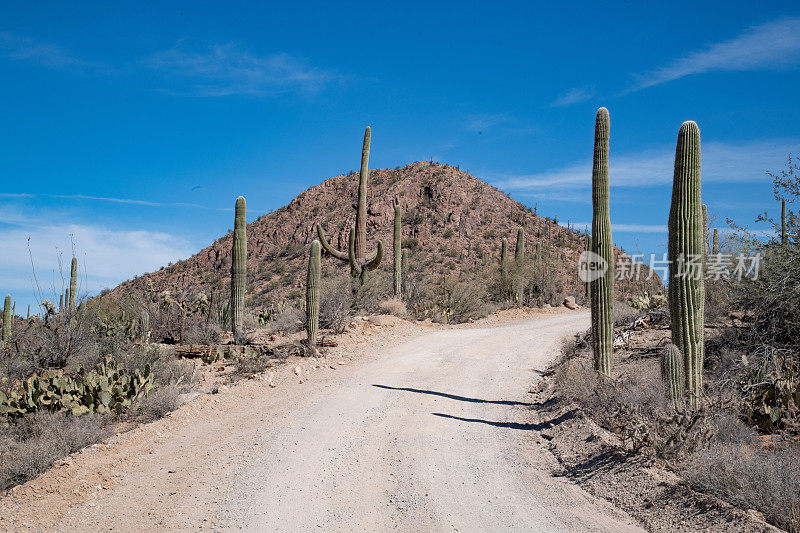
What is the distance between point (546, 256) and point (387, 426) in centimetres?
2213

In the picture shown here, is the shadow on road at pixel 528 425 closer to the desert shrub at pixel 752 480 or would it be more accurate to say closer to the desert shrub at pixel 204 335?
the desert shrub at pixel 752 480

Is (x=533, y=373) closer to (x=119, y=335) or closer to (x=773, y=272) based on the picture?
(x=773, y=272)

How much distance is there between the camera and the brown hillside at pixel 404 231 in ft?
151

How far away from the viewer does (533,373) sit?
1180cm

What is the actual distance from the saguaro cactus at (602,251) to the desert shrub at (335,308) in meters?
7.88

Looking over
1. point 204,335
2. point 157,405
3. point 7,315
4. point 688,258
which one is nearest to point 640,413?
point 688,258

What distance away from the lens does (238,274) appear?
48.5 ft

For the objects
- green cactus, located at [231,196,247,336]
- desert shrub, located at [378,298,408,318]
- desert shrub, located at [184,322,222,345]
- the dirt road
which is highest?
green cactus, located at [231,196,247,336]

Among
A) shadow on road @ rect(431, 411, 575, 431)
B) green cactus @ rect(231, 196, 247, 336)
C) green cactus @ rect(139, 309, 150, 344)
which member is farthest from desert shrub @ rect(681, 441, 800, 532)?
green cactus @ rect(139, 309, 150, 344)

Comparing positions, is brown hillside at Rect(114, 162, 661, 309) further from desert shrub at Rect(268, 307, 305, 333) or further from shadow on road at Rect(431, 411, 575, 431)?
shadow on road at Rect(431, 411, 575, 431)

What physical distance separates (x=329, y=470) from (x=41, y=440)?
415cm

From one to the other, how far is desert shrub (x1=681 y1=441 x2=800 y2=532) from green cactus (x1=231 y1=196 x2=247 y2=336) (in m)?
11.4

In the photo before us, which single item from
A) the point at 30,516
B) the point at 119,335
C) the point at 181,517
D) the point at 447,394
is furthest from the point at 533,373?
the point at 119,335

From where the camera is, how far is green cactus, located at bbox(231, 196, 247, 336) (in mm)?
14508
